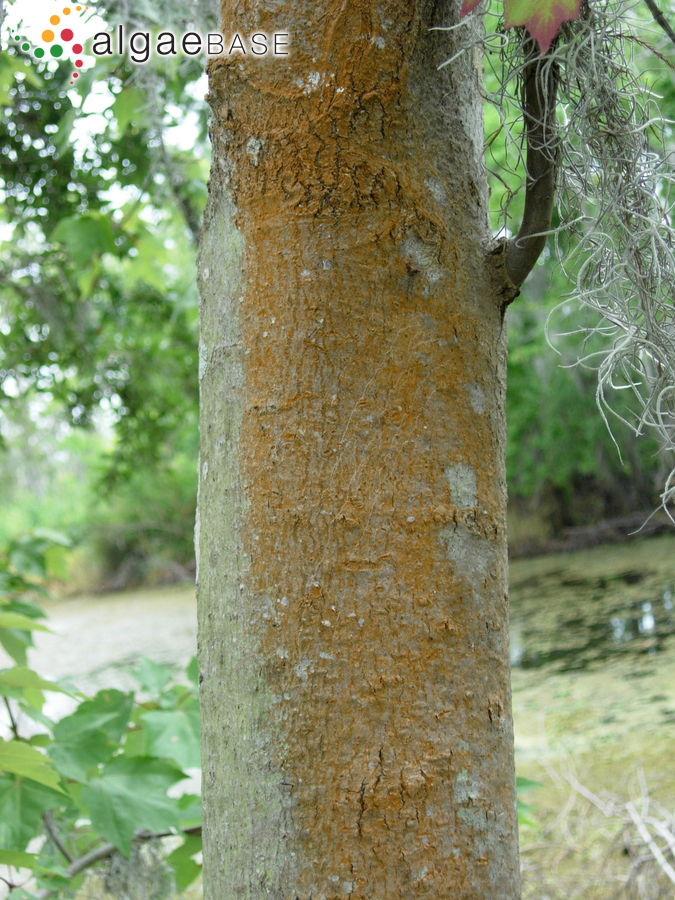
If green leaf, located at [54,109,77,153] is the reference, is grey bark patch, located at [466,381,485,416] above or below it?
below

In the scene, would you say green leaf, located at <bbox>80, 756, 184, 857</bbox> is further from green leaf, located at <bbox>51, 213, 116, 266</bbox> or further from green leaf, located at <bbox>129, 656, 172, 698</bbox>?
green leaf, located at <bbox>51, 213, 116, 266</bbox>

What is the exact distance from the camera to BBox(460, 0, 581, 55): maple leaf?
516 mm

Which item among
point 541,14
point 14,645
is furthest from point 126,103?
point 541,14

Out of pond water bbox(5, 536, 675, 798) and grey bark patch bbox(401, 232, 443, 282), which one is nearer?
grey bark patch bbox(401, 232, 443, 282)

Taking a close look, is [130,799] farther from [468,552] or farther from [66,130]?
[66,130]

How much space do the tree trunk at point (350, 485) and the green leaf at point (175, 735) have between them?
0.51m

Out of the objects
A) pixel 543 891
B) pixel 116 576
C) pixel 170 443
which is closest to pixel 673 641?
pixel 543 891

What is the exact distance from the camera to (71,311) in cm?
260

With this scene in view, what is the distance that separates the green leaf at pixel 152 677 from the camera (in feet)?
3.94

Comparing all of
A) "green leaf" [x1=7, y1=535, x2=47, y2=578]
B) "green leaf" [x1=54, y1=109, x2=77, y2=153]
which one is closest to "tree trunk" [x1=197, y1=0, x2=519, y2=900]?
"green leaf" [x1=54, y1=109, x2=77, y2=153]

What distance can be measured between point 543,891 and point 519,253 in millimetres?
1789

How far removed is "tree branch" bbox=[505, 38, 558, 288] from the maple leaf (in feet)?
→ 0.22

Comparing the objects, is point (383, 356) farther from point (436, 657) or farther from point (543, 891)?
point (543, 891)

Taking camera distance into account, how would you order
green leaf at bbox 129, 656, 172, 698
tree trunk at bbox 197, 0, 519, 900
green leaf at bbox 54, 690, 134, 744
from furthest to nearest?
green leaf at bbox 129, 656, 172, 698
green leaf at bbox 54, 690, 134, 744
tree trunk at bbox 197, 0, 519, 900
